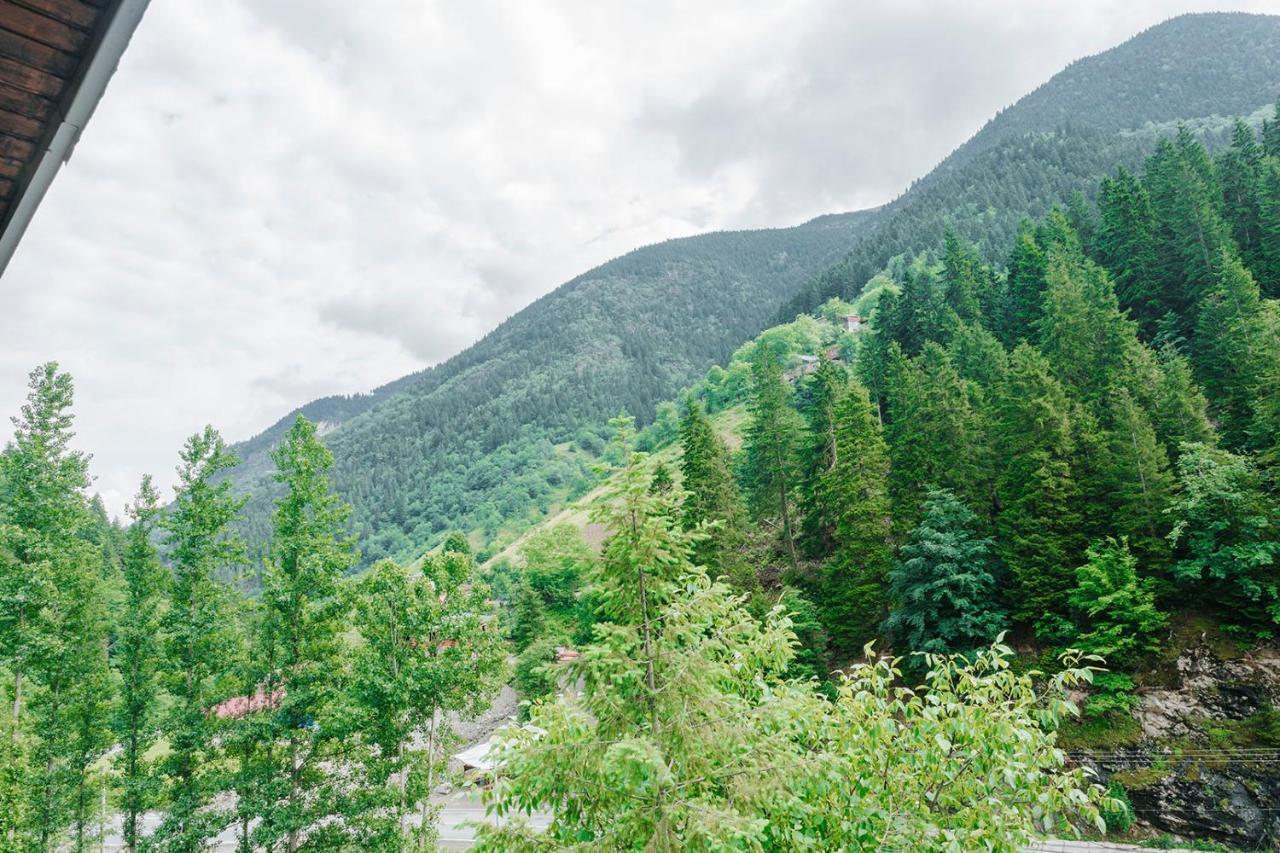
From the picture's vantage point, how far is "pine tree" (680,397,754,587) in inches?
1309

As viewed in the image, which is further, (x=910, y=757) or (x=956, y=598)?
(x=956, y=598)

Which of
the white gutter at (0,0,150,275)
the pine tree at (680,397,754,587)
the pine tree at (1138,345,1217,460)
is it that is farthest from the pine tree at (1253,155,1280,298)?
the white gutter at (0,0,150,275)

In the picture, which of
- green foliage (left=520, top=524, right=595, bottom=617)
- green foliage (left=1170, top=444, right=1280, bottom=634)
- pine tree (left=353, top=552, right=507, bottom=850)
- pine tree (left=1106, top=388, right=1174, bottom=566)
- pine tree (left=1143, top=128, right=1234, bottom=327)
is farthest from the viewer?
green foliage (left=520, top=524, right=595, bottom=617)

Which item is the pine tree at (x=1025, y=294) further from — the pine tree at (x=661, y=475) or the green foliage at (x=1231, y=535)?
the pine tree at (x=661, y=475)

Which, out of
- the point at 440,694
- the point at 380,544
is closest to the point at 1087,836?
the point at 440,694

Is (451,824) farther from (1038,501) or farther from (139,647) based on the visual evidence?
(1038,501)

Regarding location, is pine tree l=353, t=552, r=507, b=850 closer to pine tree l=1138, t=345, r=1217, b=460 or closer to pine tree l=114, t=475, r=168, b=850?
pine tree l=114, t=475, r=168, b=850

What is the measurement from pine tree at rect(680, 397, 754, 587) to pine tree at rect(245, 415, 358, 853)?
732 inches

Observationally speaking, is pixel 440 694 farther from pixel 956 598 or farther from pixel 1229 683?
pixel 1229 683

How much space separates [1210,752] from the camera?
69.5ft

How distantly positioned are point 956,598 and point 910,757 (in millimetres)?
24216

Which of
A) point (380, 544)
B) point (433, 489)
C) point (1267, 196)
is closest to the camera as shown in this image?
point (1267, 196)

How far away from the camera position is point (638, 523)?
582cm

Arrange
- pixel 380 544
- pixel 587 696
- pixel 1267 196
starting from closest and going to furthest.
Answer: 1. pixel 587 696
2. pixel 1267 196
3. pixel 380 544
